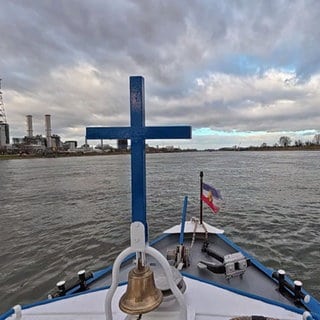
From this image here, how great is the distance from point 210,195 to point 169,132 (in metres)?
4.37

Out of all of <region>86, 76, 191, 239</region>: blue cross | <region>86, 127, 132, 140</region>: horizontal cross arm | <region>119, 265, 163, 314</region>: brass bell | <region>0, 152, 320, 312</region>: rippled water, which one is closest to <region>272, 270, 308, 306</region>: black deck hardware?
<region>119, 265, 163, 314</region>: brass bell

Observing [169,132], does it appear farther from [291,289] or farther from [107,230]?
[107,230]

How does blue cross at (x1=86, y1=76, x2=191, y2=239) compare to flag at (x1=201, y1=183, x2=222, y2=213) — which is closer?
blue cross at (x1=86, y1=76, x2=191, y2=239)

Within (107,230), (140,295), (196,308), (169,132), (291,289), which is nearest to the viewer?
(140,295)

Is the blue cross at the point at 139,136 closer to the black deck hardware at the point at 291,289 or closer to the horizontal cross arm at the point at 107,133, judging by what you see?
the horizontal cross arm at the point at 107,133

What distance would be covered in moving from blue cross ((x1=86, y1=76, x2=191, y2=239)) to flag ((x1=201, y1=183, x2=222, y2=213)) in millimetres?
4055

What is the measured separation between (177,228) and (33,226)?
9471 millimetres

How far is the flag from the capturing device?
602 centimetres

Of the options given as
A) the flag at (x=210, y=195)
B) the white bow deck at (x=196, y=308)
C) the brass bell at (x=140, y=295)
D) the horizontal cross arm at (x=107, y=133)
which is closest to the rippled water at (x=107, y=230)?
the flag at (x=210, y=195)

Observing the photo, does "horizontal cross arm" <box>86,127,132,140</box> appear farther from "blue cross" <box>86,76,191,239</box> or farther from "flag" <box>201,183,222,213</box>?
"flag" <box>201,183,222,213</box>

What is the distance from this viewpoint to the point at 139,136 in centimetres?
222

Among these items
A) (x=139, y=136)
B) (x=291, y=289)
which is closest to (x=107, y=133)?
(x=139, y=136)

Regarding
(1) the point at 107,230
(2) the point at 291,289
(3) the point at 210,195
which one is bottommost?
(1) the point at 107,230

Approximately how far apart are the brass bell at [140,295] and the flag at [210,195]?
4.02 metres
